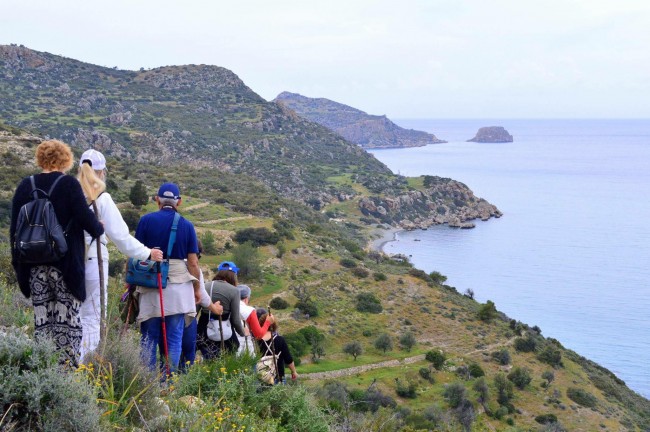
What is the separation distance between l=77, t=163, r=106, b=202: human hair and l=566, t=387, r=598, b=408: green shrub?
3109 cm

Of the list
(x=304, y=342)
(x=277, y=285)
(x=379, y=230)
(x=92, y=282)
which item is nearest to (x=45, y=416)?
(x=92, y=282)

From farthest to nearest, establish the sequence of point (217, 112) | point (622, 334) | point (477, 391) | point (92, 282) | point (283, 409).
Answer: point (217, 112) < point (622, 334) < point (477, 391) < point (283, 409) < point (92, 282)

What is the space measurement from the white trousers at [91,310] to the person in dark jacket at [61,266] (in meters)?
0.16

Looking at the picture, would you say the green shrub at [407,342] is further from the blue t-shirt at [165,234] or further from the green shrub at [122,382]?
the green shrub at [122,382]

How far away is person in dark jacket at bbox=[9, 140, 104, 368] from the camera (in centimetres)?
396

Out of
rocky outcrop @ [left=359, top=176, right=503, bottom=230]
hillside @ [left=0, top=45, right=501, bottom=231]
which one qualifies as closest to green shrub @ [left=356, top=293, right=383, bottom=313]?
hillside @ [left=0, top=45, right=501, bottom=231]

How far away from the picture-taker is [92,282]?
429 cm

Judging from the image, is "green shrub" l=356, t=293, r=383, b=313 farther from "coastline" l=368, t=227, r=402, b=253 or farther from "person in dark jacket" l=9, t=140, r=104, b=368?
"coastline" l=368, t=227, r=402, b=253

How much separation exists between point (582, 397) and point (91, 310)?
3151cm

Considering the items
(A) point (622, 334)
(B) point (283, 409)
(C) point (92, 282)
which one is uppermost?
(C) point (92, 282)

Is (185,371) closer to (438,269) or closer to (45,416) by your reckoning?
(45,416)

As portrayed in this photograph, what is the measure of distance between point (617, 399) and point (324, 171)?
77323 millimetres

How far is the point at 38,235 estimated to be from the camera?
3.78 metres

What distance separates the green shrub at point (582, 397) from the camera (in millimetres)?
30062
